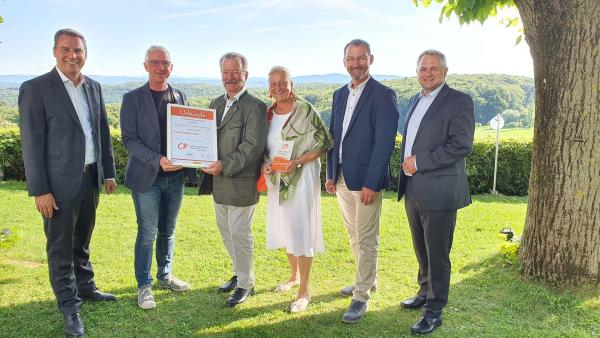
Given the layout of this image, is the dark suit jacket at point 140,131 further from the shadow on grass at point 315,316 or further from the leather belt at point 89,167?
the shadow on grass at point 315,316

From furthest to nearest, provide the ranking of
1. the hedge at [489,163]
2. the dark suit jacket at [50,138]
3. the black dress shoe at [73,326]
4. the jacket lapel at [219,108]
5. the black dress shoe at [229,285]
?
the hedge at [489,163] → the black dress shoe at [229,285] → the jacket lapel at [219,108] → the black dress shoe at [73,326] → the dark suit jacket at [50,138]

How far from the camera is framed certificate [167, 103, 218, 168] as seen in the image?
4215 millimetres

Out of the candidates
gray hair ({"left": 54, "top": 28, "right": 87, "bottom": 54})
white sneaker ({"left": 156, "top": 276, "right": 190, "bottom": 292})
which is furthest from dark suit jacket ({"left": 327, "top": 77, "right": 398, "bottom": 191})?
gray hair ({"left": 54, "top": 28, "right": 87, "bottom": 54})

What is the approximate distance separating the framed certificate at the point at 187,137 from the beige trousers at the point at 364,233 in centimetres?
125

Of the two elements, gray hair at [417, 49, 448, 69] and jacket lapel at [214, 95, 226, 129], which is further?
jacket lapel at [214, 95, 226, 129]

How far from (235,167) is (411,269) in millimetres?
2647

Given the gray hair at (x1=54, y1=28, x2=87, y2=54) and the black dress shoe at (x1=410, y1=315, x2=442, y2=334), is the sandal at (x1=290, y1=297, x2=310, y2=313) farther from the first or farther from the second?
the gray hair at (x1=54, y1=28, x2=87, y2=54)

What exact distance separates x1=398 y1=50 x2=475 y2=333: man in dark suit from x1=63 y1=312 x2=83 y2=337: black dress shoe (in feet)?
8.86

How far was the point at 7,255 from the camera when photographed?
238 inches

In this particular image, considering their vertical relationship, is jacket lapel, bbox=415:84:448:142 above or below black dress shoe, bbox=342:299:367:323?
above

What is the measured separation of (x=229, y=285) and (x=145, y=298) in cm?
84

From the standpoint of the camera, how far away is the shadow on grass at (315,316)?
4105mm

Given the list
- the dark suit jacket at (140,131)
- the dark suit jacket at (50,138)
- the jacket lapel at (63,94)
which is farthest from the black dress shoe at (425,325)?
the jacket lapel at (63,94)

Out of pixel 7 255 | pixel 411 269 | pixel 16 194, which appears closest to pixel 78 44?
pixel 7 255
